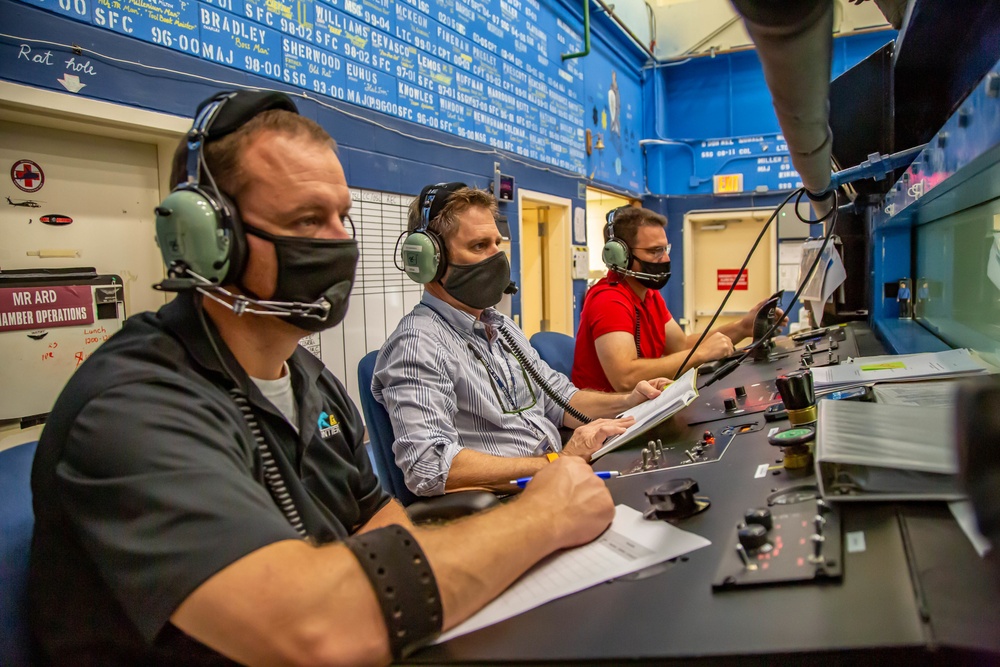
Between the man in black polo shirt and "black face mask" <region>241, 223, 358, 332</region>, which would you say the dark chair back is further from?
"black face mask" <region>241, 223, 358, 332</region>

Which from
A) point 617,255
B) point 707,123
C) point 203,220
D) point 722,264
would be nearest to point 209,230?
point 203,220

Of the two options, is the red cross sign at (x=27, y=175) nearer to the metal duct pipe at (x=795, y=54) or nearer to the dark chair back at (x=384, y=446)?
the dark chair back at (x=384, y=446)

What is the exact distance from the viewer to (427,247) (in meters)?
1.81

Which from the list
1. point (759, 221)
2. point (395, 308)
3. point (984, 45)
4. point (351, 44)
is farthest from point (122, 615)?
point (759, 221)

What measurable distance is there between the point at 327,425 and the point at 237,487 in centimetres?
51

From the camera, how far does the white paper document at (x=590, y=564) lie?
27.9 inches

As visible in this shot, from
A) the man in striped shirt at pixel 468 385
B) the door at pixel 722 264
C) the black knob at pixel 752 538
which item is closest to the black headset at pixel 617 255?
the man in striped shirt at pixel 468 385

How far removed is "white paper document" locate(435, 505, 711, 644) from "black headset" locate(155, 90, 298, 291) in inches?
23.7

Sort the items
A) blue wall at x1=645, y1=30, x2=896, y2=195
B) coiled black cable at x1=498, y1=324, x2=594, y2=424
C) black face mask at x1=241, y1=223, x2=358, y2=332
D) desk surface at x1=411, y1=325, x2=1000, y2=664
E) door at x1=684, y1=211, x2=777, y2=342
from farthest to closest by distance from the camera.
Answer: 1. door at x1=684, y1=211, x2=777, y2=342
2. blue wall at x1=645, y1=30, x2=896, y2=195
3. coiled black cable at x1=498, y1=324, x2=594, y2=424
4. black face mask at x1=241, y1=223, x2=358, y2=332
5. desk surface at x1=411, y1=325, x2=1000, y2=664

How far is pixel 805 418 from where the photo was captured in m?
1.16

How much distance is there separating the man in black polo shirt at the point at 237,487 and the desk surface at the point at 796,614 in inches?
4.1

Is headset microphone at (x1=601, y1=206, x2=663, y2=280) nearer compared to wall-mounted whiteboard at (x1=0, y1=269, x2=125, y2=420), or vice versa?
wall-mounted whiteboard at (x1=0, y1=269, x2=125, y2=420)

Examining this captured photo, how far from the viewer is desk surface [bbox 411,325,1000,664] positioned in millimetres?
528

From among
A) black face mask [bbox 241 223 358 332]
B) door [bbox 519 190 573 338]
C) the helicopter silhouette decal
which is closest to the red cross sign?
the helicopter silhouette decal
